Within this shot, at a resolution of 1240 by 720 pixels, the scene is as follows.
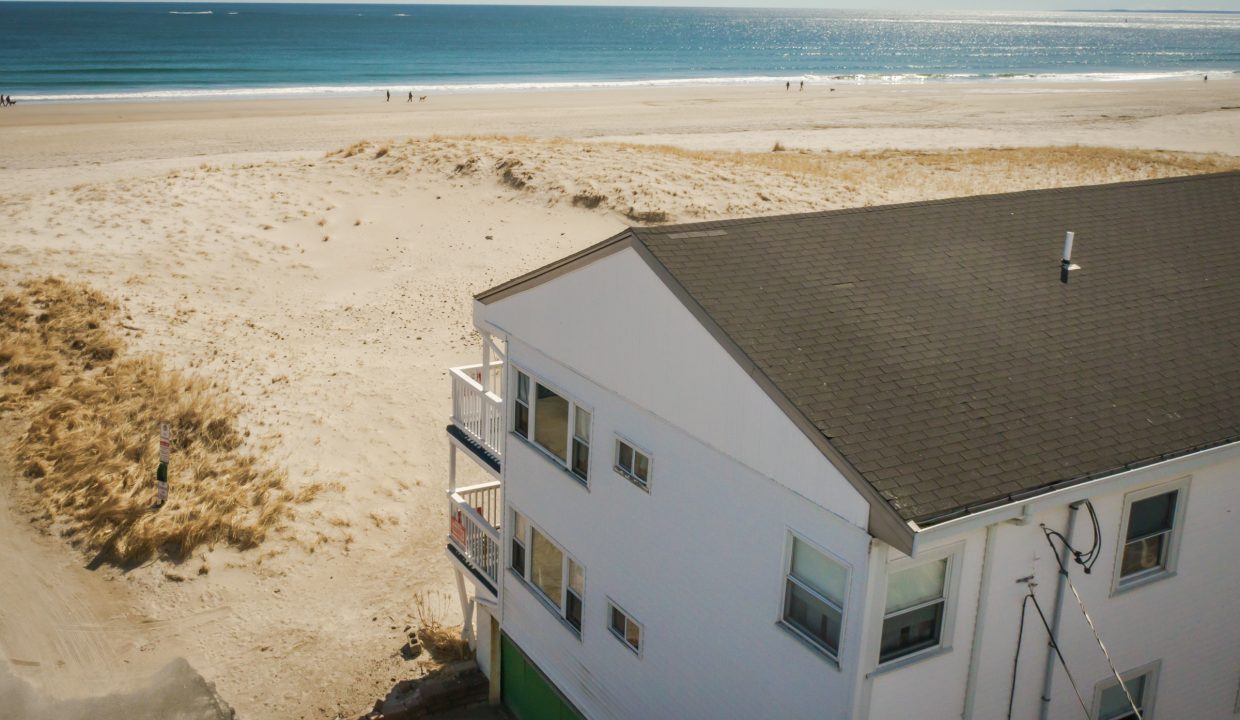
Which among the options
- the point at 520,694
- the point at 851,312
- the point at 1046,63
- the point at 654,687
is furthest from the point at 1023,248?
the point at 1046,63

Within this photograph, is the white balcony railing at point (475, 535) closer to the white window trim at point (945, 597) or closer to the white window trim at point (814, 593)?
the white window trim at point (814, 593)

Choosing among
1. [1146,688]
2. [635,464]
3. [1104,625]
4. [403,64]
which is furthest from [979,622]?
[403,64]

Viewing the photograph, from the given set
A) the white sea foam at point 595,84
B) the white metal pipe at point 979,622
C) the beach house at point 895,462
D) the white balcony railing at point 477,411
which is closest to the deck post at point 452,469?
the white balcony railing at point 477,411

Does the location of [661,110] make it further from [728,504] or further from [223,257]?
[728,504]

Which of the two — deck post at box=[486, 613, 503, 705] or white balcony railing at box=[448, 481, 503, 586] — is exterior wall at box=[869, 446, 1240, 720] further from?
deck post at box=[486, 613, 503, 705]

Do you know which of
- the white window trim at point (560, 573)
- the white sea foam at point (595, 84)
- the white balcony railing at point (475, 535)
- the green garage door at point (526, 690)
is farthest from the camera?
the white sea foam at point (595, 84)

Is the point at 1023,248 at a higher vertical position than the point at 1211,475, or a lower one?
higher
